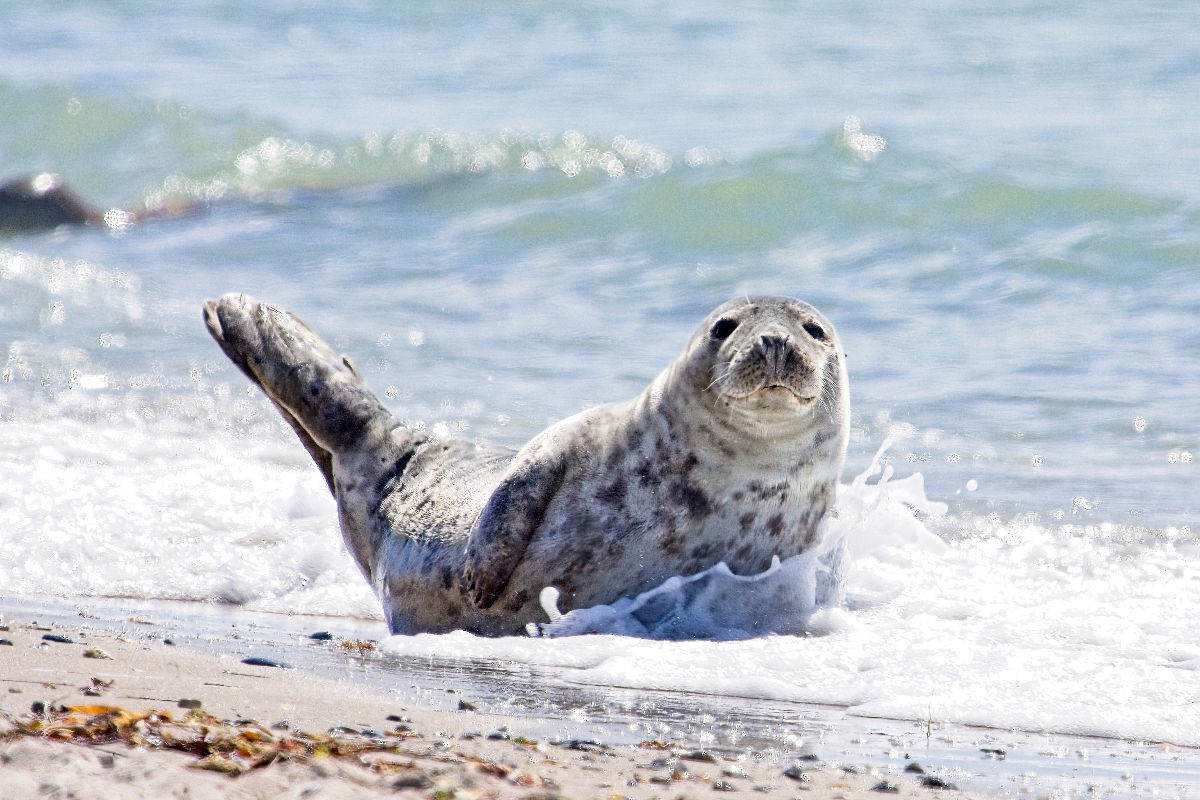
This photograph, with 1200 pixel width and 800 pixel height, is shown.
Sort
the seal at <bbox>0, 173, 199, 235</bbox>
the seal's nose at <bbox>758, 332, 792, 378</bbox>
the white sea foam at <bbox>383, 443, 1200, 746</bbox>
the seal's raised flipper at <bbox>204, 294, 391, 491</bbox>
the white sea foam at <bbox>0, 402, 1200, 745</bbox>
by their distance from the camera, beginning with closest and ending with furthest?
the white sea foam at <bbox>383, 443, 1200, 746</bbox> < the white sea foam at <bbox>0, 402, 1200, 745</bbox> < the seal's nose at <bbox>758, 332, 792, 378</bbox> < the seal's raised flipper at <bbox>204, 294, 391, 491</bbox> < the seal at <bbox>0, 173, 199, 235</bbox>

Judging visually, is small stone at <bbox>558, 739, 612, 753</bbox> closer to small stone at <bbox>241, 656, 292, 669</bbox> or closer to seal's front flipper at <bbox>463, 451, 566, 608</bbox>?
small stone at <bbox>241, 656, 292, 669</bbox>

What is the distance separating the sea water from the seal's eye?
2.33 ft

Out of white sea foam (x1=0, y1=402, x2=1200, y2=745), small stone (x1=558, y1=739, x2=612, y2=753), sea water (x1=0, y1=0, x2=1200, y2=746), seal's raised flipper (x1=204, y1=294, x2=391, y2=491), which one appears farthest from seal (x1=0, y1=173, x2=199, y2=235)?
small stone (x1=558, y1=739, x2=612, y2=753)

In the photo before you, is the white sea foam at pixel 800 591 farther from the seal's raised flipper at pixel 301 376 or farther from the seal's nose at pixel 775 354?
the seal's nose at pixel 775 354

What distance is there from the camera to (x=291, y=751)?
3.02m

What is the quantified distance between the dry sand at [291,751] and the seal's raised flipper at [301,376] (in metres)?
2.06

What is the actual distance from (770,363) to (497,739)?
1779 millimetres

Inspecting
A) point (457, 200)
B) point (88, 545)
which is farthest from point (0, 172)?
point (88, 545)

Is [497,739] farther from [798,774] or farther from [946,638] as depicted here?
[946,638]

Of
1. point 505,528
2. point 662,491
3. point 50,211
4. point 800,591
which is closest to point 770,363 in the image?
point 662,491

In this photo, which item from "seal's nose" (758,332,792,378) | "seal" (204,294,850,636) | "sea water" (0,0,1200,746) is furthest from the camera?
"sea water" (0,0,1200,746)

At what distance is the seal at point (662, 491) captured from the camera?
511 cm

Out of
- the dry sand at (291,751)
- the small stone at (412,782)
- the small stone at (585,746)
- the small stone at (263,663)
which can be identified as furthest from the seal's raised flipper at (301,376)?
the small stone at (412,782)

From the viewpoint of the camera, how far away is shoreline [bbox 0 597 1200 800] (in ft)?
9.62
